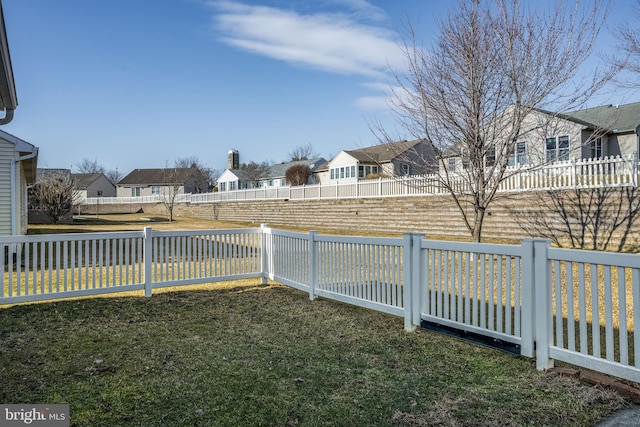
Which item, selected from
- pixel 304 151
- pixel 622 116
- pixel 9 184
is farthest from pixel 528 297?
pixel 304 151

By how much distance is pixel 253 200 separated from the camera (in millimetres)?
26938

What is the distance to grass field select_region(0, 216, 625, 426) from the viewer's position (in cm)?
280

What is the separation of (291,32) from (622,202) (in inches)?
386

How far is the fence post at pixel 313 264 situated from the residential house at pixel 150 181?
1850 inches

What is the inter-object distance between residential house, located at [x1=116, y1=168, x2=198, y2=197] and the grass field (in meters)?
47.9

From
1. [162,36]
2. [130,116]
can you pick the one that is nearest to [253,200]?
[130,116]

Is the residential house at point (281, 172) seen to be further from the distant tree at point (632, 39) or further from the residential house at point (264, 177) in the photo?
the distant tree at point (632, 39)

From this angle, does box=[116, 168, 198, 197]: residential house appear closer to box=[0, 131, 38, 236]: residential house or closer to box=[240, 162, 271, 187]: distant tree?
box=[240, 162, 271, 187]: distant tree

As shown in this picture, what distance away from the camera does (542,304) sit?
3469 millimetres

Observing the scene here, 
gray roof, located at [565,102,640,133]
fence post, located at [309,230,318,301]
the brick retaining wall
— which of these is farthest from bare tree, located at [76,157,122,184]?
fence post, located at [309,230,318,301]

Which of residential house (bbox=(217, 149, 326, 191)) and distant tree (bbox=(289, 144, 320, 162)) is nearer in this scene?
residential house (bbox=(217, 149, 326, 191))

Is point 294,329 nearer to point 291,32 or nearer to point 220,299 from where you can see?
point 220,299

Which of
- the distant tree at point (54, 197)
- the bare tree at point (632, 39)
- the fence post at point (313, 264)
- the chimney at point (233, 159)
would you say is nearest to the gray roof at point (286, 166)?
the chimney at point (233, 159)

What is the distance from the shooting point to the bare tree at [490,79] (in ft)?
23.0
